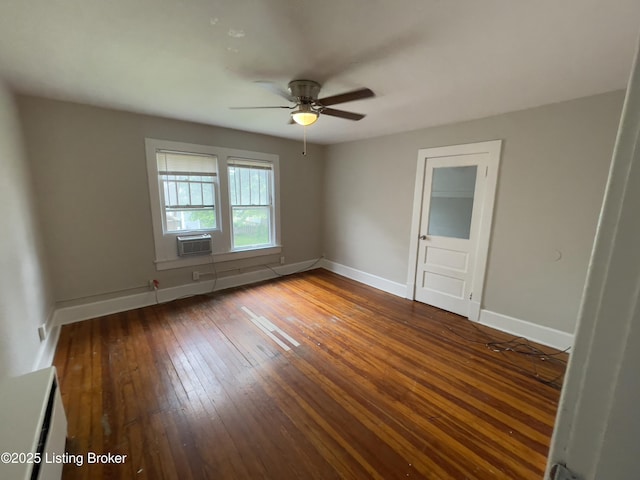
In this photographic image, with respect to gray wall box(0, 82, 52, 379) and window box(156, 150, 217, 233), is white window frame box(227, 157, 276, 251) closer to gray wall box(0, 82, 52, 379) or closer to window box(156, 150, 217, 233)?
window box(156, 150, 217, 233)

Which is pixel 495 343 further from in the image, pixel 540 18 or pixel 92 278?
pixel 92 278

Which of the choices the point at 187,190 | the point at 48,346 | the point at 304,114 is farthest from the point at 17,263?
the point at 304,114

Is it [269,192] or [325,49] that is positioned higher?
[325,49]

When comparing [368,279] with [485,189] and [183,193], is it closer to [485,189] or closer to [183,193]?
[485,189]

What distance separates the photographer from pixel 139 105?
2.86 meters

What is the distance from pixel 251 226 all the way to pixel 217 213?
0.63 meters

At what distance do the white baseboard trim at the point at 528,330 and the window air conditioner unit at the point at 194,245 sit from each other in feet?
12.3

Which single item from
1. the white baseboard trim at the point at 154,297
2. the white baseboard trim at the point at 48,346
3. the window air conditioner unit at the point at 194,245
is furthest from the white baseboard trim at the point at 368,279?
the white baseboard trim at the point at 48,346

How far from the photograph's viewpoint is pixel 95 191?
3020 millimetres

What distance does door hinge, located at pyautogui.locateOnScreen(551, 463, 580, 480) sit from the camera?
41 centimetres

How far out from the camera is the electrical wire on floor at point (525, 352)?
2272 mm

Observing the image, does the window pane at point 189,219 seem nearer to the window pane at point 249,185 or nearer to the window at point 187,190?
the window at point 187,190

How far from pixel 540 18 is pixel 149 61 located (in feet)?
8.12

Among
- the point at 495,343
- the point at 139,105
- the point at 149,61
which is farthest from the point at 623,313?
the point at 139,105
